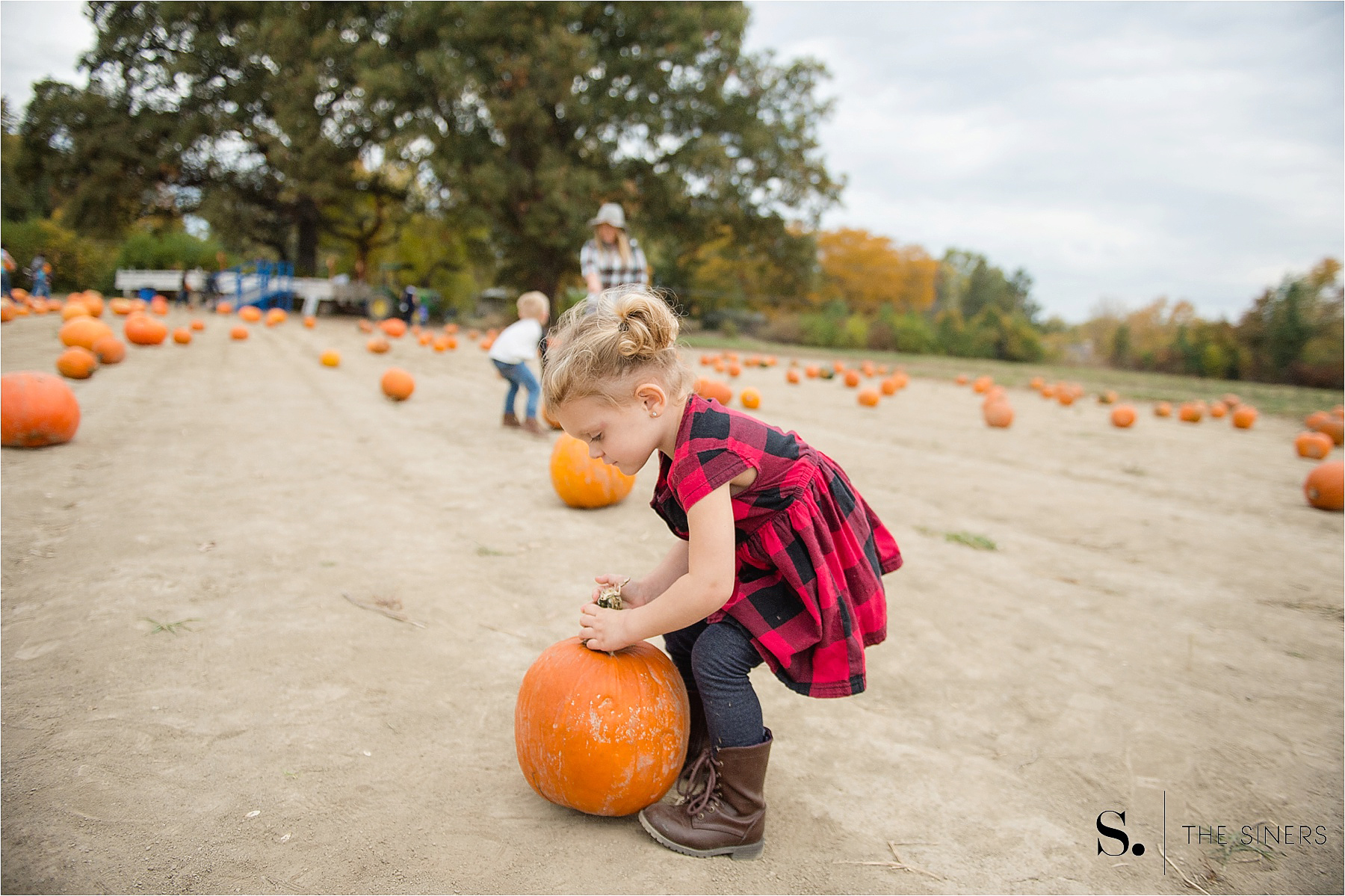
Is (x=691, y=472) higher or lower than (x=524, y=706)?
higher

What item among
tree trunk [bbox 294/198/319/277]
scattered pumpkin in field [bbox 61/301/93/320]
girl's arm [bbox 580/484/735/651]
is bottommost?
girl's arm [bbox 580/484/735/651]

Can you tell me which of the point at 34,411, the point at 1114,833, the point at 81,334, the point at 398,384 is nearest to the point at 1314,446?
the point at 1114,833

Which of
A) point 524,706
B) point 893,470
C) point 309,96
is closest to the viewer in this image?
point 524,706

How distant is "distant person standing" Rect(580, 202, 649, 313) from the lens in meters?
7.55

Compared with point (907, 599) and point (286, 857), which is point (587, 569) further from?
point (286, 857)

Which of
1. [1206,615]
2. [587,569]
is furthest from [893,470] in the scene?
[587,569]

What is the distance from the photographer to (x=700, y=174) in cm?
2472

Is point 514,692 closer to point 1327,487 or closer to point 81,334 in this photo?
point 1327,487

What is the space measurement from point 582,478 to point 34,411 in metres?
3.77

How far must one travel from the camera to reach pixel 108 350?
9281mm

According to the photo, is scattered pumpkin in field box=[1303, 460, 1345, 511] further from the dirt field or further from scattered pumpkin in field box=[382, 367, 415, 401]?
scattered pumpkin in field box=[382, 367, 415, 401]

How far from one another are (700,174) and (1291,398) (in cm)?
1724

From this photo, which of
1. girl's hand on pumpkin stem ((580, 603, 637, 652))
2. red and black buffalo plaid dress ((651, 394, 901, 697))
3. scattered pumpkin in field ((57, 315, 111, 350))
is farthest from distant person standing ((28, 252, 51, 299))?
red and black buffalo plaid dress ((651, 394, 901, 697))

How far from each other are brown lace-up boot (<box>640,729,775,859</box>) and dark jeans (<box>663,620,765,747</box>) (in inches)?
1.4
